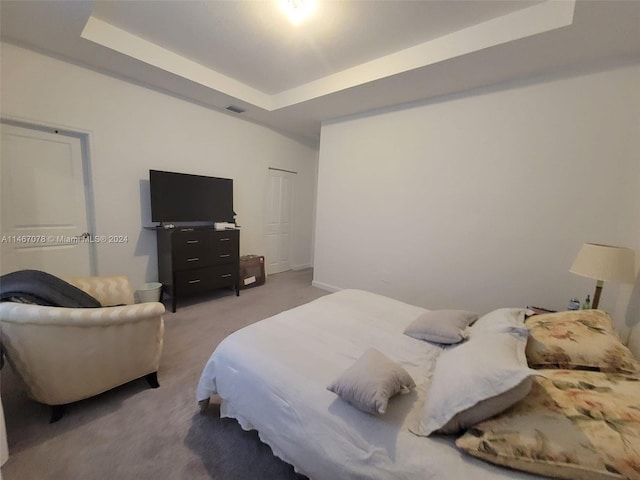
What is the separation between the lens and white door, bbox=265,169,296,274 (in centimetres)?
483

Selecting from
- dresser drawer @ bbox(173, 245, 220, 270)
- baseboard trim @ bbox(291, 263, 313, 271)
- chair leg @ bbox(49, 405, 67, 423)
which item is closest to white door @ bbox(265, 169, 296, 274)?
baseboard trim @ bbox(291, 263, 313, 271)

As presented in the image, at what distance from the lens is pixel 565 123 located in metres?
2.41

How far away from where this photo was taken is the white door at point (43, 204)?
98.7 inches

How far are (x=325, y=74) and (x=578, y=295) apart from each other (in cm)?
352

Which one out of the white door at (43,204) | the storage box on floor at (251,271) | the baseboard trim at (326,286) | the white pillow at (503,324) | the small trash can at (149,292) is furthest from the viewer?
the baseboard trim at (326,286)

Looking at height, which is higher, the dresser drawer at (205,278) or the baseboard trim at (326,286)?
the dresser drawer at (205,278)

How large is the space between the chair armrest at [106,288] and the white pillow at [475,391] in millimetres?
2555

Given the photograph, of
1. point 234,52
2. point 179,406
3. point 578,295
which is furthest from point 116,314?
point 578,295

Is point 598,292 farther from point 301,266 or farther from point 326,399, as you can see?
point 301,266

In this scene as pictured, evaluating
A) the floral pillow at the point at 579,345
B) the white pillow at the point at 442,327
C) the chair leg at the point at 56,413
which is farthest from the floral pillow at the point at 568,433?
the chair leg at the point at 56,413

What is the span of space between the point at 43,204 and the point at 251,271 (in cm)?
248

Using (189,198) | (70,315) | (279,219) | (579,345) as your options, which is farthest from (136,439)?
(279,219)

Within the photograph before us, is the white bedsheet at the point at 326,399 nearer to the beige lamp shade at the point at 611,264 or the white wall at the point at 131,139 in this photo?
the beige lamp shade at the point at 611,264

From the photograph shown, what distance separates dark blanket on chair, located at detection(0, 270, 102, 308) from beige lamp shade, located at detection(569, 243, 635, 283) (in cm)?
350
